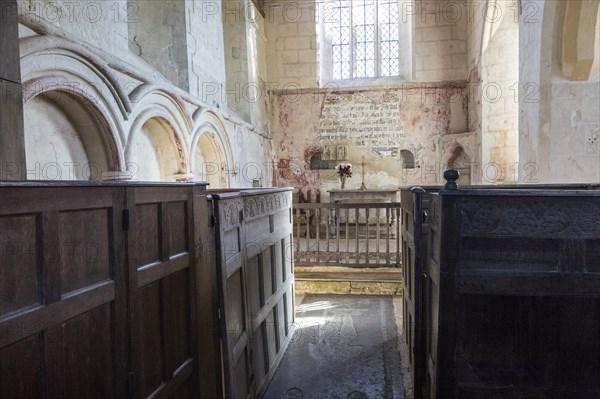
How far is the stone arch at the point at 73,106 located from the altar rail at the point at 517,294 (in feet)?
8.09

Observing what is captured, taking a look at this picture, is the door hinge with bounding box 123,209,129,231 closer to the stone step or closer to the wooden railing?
the wooden railing

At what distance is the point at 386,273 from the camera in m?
4.79

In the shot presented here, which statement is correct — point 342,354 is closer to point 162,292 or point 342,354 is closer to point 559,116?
point 162,292

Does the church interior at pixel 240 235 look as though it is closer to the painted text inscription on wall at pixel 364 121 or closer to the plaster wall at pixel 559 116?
the plaster wall at pixel 559 116

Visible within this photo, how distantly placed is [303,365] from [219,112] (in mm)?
3838

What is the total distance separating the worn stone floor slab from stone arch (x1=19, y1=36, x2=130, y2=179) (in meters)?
2.12

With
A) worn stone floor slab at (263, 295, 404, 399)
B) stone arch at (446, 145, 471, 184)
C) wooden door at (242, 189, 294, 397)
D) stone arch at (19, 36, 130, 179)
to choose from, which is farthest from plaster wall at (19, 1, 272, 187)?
stone arch at (446, 145, 471, 184)

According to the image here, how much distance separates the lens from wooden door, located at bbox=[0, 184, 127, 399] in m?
0.88

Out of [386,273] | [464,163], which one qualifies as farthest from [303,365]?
[464,163]

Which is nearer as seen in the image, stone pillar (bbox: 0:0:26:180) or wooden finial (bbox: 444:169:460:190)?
wooden finial (bbox: 444:169:460:190)

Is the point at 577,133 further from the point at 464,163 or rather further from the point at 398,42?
the point at 398,42

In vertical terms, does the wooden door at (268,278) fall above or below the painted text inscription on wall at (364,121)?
below

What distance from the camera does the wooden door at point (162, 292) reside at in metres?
1.34

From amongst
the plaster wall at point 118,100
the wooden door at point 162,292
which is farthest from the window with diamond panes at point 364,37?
the wooden door at point 162,292
